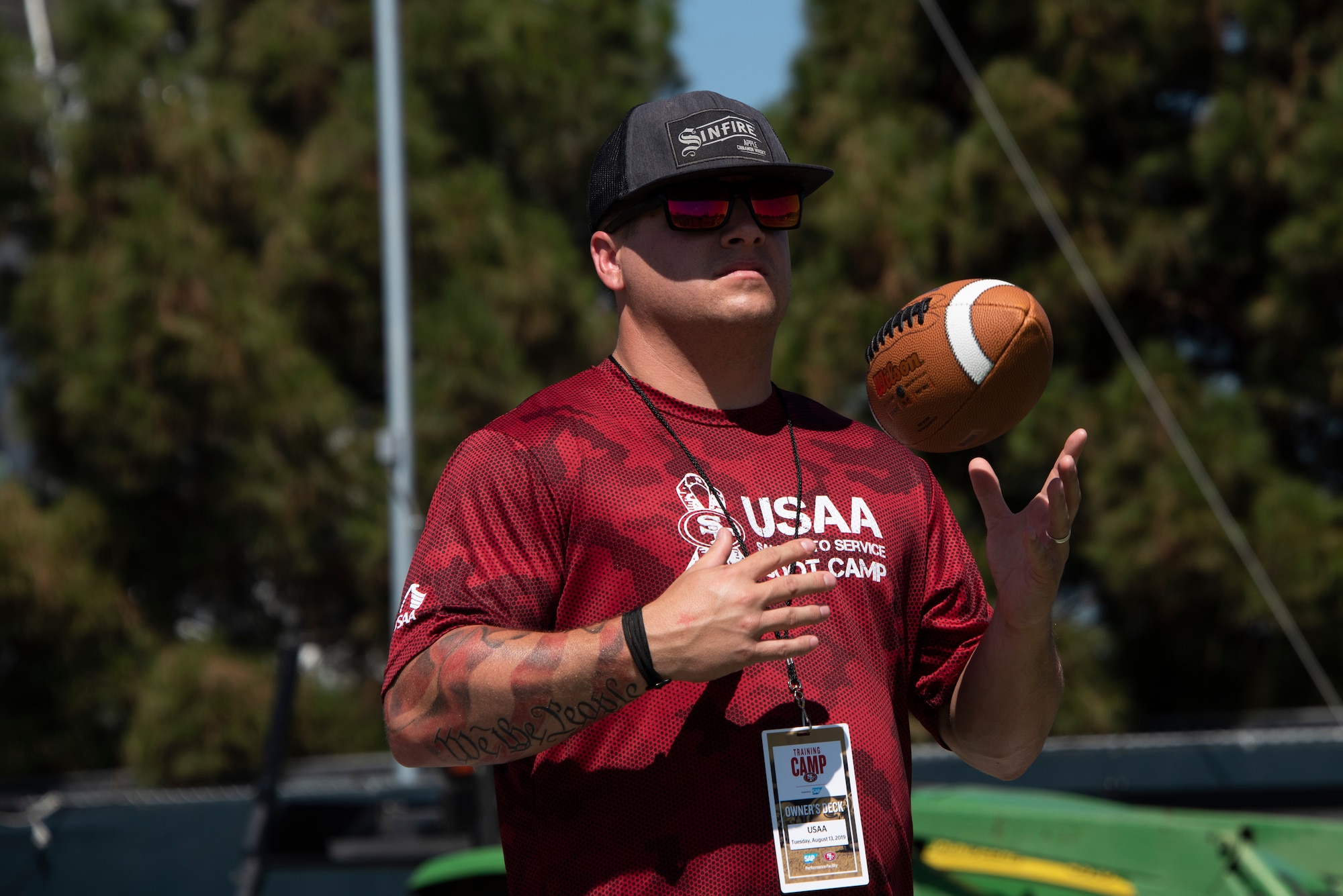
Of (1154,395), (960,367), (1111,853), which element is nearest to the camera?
(960,367)

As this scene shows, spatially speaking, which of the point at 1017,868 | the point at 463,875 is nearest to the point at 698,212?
the point at 1017,868

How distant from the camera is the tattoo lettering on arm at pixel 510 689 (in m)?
1.89

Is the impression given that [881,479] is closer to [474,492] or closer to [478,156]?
[474,492]

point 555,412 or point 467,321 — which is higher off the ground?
point 467,321

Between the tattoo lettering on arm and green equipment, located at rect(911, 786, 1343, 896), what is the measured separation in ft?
8.51

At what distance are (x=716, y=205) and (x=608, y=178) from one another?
21 centimetres

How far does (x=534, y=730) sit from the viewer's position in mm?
1920

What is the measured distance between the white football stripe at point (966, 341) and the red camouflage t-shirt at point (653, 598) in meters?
0.41

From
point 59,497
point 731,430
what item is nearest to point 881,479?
point 731,430

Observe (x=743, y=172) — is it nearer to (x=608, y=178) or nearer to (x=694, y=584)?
(x=608, y=178)

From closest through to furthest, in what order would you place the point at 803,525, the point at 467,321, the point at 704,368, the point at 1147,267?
the point at 803,525 → the point at 704,368 → the point at 1147,267 → the point at 467,321

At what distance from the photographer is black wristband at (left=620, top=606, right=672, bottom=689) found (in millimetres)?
1870

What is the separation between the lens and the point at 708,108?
2365mm

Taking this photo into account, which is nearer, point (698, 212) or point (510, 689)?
point (510, 689)
